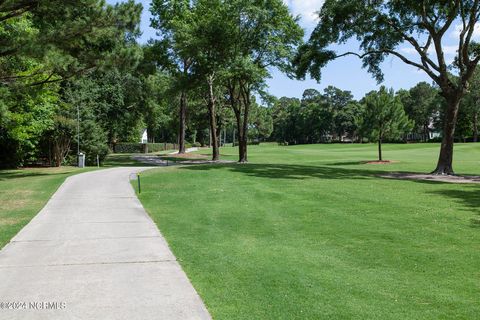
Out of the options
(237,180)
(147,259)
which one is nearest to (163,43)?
(237,180)

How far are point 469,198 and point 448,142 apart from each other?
35.2 feet

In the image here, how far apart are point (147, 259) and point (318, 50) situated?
2176 cm

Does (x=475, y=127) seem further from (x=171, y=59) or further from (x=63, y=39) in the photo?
(x=63, y=39)

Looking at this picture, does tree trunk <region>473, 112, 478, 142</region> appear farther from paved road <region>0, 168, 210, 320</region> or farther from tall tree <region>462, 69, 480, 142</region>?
paved road <region>0, 168, 210, 320</region>

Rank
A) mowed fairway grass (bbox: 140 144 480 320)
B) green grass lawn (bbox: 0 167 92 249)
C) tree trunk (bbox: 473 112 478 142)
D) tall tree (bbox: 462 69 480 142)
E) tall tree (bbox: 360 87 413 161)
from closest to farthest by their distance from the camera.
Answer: mowed fairway grass (bbox: 140 144 480 320), green grass lawn (bbox: 0 167 92 249), tall tree (bbox: 360 87 413 161), tall tree (bbox: 462 69 480 142), tree trunk (bbox: 473 112 478 142)

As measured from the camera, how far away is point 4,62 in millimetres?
20859

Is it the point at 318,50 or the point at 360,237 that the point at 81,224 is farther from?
the point at 318,50

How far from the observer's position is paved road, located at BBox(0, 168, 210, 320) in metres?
4.95

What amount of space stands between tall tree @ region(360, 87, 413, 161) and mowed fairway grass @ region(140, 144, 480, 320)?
26690 millimetres

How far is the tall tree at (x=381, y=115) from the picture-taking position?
41562 mm

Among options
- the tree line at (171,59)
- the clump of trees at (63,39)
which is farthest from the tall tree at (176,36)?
the clump of trees at (63,39)

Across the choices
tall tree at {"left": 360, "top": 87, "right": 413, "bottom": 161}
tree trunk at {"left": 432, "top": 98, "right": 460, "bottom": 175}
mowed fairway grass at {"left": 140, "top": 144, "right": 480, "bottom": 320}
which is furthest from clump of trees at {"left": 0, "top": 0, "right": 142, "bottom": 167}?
tall tree at {"left": 360, "top": 87, "right": 413, "bottom": 161}

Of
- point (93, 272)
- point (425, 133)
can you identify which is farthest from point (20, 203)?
point (425, 133)

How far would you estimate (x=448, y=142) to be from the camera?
79.2 feet
